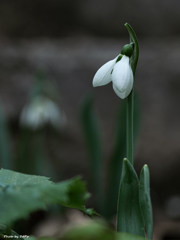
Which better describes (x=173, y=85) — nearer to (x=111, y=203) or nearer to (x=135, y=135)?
(x=135, y=135)

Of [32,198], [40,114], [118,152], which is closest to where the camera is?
[32,198]

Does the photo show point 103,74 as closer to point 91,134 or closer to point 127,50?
point 127,50

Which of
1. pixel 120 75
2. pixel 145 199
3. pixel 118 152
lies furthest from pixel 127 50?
pixel 118 152

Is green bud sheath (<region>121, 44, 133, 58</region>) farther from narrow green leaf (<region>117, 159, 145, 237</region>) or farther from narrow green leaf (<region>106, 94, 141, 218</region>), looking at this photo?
narrow green leaf (<region>106, 94, 141, 218</region>)

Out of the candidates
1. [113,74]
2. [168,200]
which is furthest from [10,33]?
[113,74]

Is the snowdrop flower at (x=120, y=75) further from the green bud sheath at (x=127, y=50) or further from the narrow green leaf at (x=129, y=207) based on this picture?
the narrow green leaf at (x=129, y=207)
